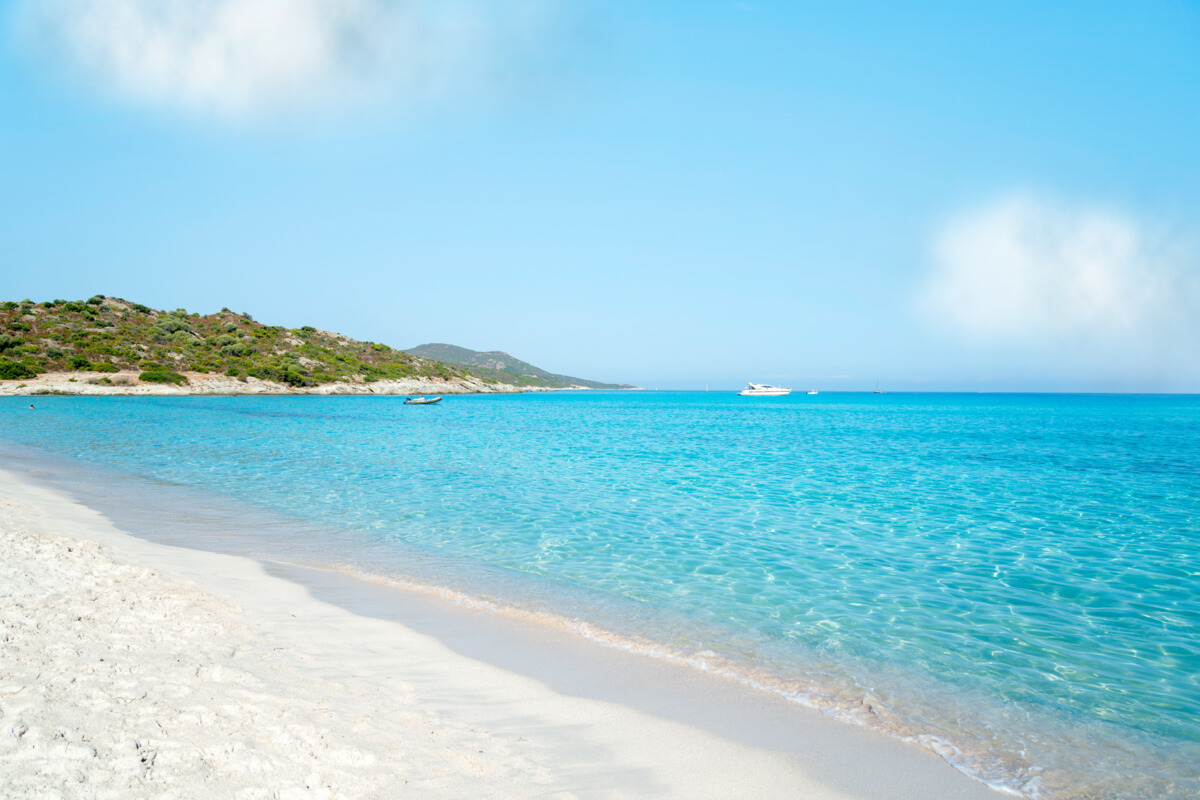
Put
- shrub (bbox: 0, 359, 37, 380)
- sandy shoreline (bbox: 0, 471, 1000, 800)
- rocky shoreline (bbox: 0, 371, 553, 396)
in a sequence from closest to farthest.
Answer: sandy shoreline (bbox: 0, 471, 1000, 800) < rocky shoreline (bbox: 0, 371, 553, 396) < shrub (bbox: 0, 359, 37, 380)

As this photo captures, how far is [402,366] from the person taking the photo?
145 m

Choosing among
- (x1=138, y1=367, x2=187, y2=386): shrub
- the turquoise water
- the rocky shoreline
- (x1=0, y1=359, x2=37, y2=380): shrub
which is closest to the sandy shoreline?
the turquoise water

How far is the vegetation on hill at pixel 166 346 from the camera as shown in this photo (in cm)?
8938

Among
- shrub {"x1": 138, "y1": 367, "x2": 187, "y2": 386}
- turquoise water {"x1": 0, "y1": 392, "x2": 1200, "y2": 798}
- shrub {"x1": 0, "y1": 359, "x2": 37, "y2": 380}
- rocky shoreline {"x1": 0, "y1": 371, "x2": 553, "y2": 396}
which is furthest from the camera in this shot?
shrub {"x1": 138, "y1": 367, "x2": 187, "y2": 386}

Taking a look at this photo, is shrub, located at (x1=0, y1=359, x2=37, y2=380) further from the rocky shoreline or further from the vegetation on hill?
the rocky shoreline

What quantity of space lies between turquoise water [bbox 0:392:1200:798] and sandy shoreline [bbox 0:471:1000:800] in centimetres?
154

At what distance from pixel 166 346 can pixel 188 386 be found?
2004 centimetres

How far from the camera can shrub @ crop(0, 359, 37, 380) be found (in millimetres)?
77875

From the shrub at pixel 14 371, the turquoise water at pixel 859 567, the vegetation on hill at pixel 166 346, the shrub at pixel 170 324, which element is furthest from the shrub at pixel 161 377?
the turquoise water at pixel 859 567

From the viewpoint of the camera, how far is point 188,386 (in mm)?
91375

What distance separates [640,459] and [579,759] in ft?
80.2

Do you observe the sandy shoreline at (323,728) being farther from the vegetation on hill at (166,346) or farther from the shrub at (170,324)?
the shrub at (170,324)

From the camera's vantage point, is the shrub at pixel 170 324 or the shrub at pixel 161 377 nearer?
the shrub at pixel 161 377

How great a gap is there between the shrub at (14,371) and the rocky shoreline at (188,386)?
43.9 inches
